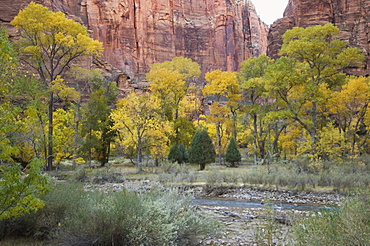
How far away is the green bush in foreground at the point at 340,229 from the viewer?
132 inches

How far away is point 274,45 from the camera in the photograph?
5978 centimetres

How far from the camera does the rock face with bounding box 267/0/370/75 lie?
47.3 meters

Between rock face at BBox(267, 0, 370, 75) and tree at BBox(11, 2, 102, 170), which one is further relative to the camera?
rock face at BBox(267, 0, 370, 75)

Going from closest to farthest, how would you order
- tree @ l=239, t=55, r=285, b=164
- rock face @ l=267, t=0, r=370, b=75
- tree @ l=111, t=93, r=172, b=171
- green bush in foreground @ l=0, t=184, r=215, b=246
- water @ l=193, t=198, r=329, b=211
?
green bush in foreground @ l=0, t=184, r=215, b=246, water @ l=193, t=198, r=329, b=211, tree @ l=111, t=93, r=172, b=171, tree @ l=239, t=55, r=285, b=164, rock face @ l=267, t=0, r=370, b=75

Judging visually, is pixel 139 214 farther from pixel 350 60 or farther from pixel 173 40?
pixel 173 40

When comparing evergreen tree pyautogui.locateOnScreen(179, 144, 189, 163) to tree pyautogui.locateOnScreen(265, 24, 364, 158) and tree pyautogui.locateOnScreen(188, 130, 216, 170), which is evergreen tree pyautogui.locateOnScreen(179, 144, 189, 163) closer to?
tree pyautogui.locateOnScreen(188, 130, 216, 170)

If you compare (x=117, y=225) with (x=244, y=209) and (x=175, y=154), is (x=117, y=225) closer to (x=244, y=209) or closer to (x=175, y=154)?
(x=244, y=209)

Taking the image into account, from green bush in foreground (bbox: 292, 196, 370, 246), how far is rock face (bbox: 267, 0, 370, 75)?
158ft

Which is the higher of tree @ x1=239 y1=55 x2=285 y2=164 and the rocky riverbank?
tree @ x1=239 y1=55 x2=285 y2=164

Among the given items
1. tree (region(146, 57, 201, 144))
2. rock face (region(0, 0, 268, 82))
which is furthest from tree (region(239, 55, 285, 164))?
rock face (region(0, 0, 268, 82))

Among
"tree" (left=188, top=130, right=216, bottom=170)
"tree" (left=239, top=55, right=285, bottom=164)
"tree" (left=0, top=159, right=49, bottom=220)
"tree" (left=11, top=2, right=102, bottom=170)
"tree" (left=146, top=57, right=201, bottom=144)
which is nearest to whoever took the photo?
"tree" (left=0, top=159, right=49, bottom=220)

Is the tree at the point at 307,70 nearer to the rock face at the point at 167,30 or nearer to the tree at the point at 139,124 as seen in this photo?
the tree at the point at 139,124

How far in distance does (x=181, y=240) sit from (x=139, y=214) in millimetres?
1022

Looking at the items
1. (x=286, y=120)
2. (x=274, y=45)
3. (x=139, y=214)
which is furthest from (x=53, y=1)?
(x=139, y=214)
